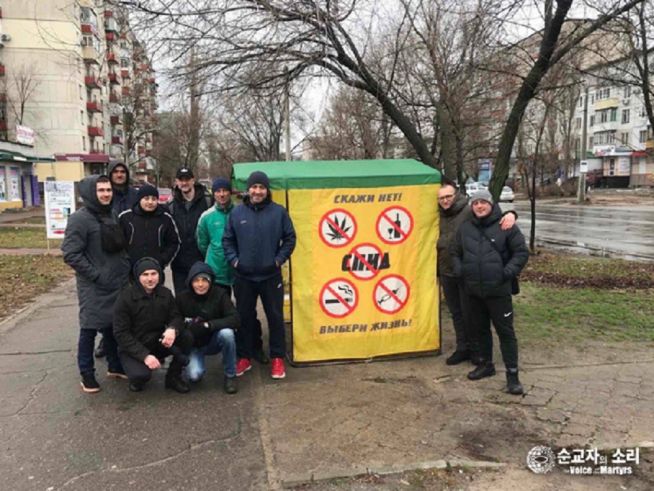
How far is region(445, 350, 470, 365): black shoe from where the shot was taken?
5055 mm

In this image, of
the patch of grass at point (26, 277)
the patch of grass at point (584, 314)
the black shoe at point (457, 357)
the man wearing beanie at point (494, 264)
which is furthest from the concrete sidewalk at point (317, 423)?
the patch of grass at point (26, 277)

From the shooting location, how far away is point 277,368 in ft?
15.7

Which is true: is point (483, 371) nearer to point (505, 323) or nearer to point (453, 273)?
point (505, 323)

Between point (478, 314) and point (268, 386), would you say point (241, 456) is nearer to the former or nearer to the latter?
point (268, 386)

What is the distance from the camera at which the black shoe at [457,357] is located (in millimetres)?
5055

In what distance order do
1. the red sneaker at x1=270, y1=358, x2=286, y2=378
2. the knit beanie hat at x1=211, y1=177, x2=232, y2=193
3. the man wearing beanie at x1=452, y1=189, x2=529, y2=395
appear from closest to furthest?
the man wearing beanie at x1=452, y1=189, x2=529, y2=395
the red sneaker at x1=270, y1=358, x2=286, y2=378
the knit beanie hat at x1=211, y1=177, x2=232, y2=193

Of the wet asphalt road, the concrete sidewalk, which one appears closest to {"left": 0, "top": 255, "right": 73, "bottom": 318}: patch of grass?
the concrete sidewalk

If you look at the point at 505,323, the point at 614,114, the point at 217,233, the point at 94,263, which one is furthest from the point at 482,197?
the point at 614,114

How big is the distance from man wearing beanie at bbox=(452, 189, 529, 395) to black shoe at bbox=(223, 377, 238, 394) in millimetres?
2125

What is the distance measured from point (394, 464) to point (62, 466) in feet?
6.71

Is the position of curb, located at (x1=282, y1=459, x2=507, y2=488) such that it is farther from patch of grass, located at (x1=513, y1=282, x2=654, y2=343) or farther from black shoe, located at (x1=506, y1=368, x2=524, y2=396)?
patch of grass, located at (x1=513, y1=282, x2=654, y2=343)

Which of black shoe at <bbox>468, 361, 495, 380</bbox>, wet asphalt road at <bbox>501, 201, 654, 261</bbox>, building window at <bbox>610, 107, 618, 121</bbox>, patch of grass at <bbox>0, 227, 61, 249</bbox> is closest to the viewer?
black shoe at <bbox>468, 361, 495, 380</bbox>

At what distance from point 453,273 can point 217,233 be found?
2.27 m

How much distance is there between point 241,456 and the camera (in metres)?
3.39
